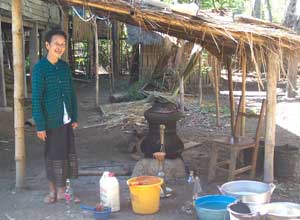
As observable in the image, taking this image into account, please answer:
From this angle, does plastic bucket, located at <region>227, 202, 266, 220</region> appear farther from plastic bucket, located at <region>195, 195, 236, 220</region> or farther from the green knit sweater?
the green knit sweater

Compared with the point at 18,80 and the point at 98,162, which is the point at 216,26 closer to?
the point at 18,80

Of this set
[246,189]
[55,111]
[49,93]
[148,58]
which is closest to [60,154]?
[55,111]

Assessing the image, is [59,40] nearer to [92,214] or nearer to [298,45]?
[92,214]

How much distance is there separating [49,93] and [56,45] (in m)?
0.52

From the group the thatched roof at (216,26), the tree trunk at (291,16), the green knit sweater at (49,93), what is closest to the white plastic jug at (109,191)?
the green knit sweater at (49,93)

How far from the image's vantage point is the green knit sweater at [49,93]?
16.0 feet

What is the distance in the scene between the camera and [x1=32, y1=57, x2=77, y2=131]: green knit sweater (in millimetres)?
4891

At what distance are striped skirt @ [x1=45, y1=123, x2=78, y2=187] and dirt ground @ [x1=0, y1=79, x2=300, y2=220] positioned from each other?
33 cm

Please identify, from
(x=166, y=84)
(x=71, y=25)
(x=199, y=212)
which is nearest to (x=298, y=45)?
(x=199, y=212)

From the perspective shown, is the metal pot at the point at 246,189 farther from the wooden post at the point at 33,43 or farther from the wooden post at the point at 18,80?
the wooden post at the point at 33,43

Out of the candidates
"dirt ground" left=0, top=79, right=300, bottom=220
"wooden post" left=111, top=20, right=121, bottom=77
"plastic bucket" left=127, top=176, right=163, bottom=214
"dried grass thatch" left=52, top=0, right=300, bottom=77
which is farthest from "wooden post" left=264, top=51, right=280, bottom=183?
"wooden post" left=111, top=20, right=121, bottom=77

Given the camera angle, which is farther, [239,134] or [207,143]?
[207,143]

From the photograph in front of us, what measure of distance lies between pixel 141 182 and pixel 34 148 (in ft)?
12.2

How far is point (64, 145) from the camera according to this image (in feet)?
16.8
